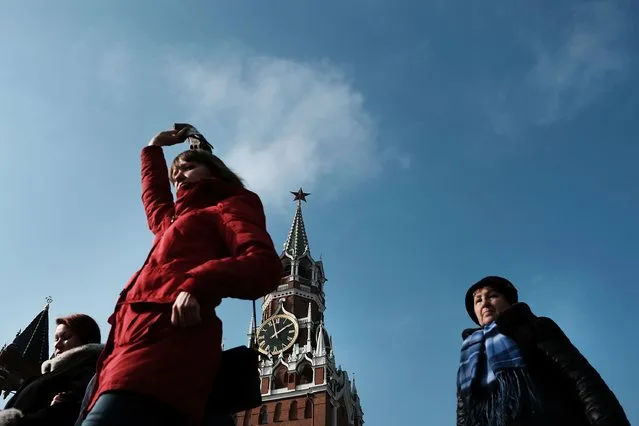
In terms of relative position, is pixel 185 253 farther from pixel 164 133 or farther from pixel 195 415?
pixel 164 133

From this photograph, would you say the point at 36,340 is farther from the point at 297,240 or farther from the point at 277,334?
the point at 297,240

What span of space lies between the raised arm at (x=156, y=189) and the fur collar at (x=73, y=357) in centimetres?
124

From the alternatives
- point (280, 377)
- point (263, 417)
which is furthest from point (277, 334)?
point (263, 417)

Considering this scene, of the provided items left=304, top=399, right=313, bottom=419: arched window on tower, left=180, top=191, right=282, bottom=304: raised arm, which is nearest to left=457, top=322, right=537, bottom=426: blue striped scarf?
left=180, top=191, right=282, bottom=304: raised arm

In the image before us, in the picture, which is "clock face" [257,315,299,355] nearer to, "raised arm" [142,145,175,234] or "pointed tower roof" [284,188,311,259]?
"pointed tower roof" [284,188,311,259]

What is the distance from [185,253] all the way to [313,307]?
55445 millimetres

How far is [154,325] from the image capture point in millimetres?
2914

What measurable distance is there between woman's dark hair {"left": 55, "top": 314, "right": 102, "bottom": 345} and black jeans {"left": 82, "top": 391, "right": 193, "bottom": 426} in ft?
7.74

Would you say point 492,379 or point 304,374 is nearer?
point 492,379

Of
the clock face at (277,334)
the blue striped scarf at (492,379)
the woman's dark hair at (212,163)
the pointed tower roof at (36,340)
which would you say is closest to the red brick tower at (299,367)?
the clock face at (277,334)

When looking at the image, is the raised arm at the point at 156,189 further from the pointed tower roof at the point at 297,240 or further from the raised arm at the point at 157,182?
the pointed tower roof at the point at 297,240

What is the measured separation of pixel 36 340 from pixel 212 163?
40.5 m

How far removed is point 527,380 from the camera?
3891mm

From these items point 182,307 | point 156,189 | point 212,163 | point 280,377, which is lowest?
point 182,307
